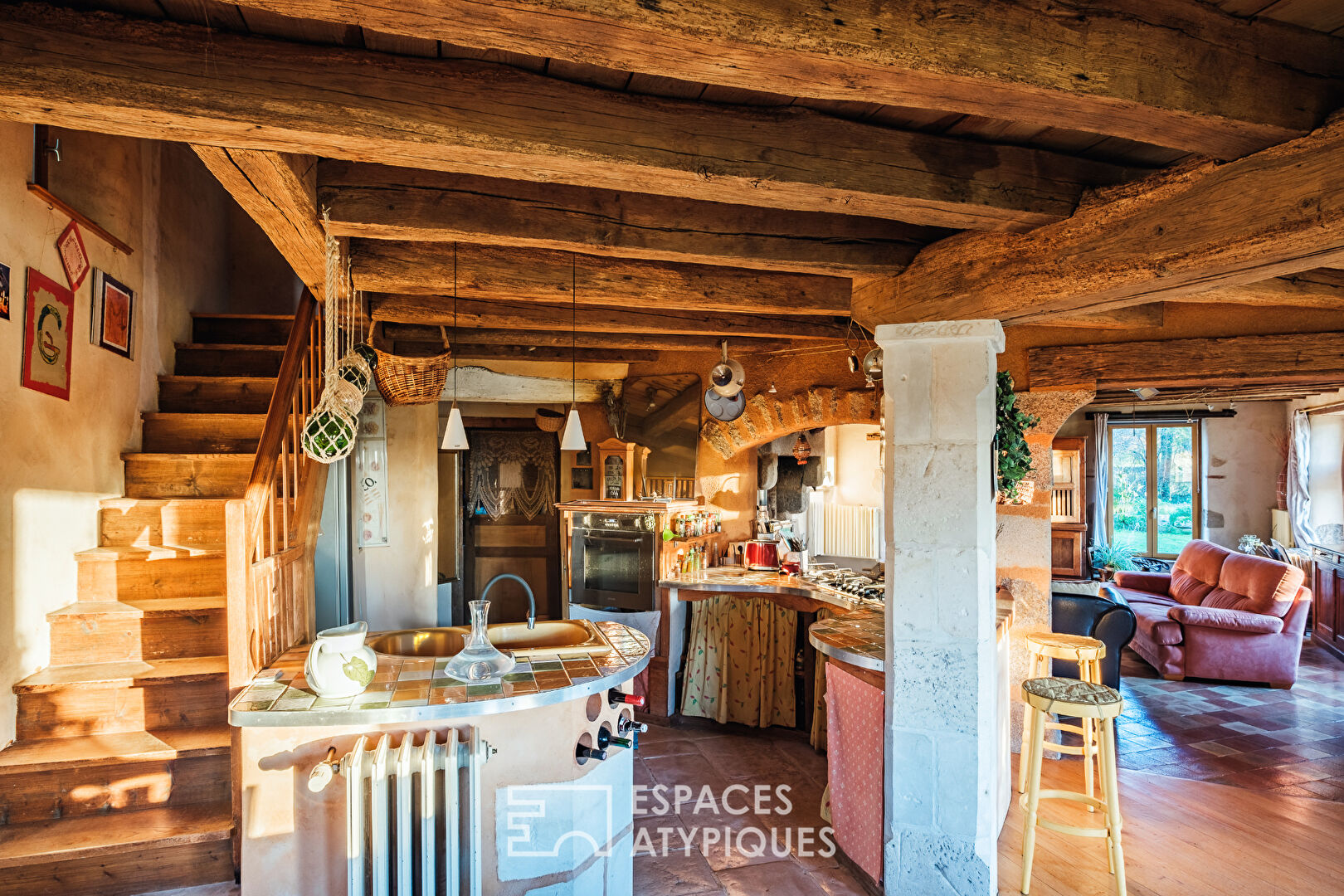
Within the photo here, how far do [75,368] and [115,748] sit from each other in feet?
5.18

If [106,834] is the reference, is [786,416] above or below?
above

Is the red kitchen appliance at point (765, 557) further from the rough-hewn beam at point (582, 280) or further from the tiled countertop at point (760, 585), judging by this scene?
the rough-hewn beam at point (582, 280)

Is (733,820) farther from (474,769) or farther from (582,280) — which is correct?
(582,280)

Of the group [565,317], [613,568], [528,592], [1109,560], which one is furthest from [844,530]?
[528,592]

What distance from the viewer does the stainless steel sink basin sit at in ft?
10.1

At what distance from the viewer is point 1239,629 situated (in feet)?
19.5

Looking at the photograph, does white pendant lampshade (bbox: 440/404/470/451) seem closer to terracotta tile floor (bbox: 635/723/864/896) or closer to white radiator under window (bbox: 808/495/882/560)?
terracotta tile floor (bbox: 635/723/864/896)

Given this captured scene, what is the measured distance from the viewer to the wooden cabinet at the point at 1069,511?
30.0ft

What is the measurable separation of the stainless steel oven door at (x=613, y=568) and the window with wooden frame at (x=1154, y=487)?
7.59m

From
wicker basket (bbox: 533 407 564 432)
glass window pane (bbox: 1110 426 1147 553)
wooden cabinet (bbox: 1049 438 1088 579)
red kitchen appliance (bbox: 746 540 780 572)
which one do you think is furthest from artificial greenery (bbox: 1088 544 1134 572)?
wicker basket (bbox: 533 407 564 432)

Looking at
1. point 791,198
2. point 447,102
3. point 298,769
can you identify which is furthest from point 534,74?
point 298,769

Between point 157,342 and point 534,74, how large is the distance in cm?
325

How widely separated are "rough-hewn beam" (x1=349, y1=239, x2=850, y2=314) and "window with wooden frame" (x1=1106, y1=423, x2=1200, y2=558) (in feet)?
26.2

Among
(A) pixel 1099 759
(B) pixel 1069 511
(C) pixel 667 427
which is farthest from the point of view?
(B) pixel 1069 511
